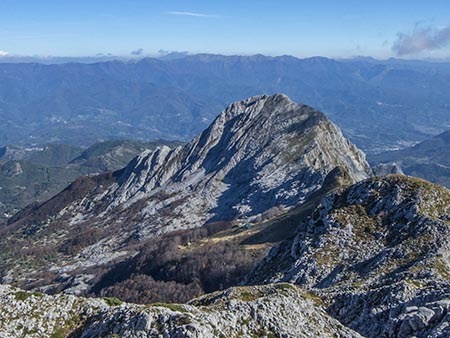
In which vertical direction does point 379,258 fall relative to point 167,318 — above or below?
below

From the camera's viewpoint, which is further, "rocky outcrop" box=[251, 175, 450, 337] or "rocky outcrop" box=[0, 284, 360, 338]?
"rocky outcrop" box=[251, 175, 450, 337]

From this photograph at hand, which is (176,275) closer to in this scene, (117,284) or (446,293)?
(117,284)

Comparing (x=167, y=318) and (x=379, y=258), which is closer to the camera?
(x=167, y=318)

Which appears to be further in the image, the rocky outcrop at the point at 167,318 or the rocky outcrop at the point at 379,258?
the rocky outcrop at the point at 379,258

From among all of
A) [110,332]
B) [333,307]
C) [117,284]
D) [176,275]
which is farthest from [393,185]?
[117,284]
